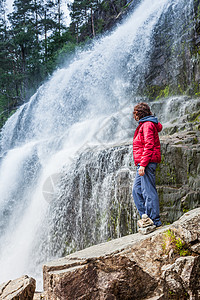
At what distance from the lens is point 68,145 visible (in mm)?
11836

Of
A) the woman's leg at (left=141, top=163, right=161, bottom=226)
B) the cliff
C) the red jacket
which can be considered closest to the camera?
the woman's leg at (left=141, top=163, right=161, bottom=226)

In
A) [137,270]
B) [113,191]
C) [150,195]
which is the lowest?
[113,191]

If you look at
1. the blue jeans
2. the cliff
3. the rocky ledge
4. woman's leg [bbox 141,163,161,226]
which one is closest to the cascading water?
the cliff

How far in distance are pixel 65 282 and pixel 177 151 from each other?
3.66m

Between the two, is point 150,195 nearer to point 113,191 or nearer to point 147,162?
point 147,162

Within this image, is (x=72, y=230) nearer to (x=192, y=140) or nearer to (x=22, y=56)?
(x=192, y=140)

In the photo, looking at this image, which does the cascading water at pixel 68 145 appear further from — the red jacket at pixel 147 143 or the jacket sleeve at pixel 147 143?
the jacket sleeve at pixel 147 143

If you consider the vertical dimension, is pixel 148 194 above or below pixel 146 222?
above

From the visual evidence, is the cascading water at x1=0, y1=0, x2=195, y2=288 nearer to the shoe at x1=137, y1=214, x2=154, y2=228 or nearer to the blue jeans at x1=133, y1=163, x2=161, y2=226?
the blue jeans at x1=133, y1=163, x2=161, y2=226

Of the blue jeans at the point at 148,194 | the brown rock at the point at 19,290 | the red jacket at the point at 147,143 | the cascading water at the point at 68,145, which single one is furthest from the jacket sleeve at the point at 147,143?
the cascading water at the point at 68,145

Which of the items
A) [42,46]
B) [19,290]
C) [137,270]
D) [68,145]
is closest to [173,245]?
[137,270]

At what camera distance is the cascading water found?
22.9 ft

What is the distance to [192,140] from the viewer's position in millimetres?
5605

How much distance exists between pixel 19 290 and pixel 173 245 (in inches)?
74.1
